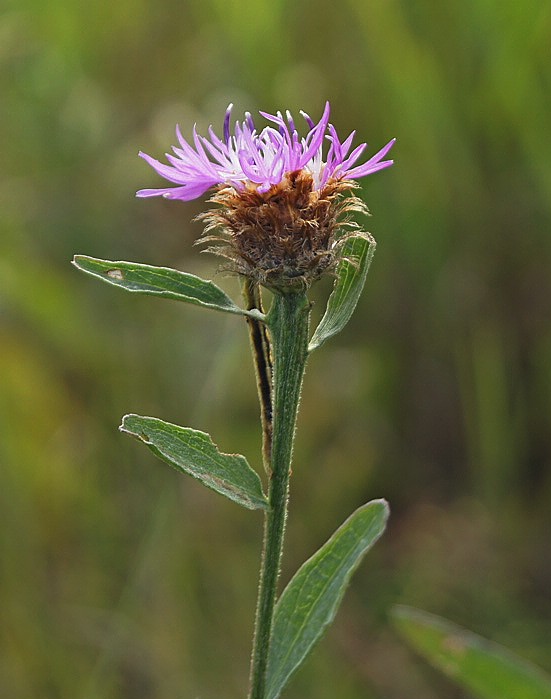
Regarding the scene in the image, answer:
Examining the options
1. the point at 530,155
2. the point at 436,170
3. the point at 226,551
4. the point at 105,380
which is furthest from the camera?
the point at 436,170

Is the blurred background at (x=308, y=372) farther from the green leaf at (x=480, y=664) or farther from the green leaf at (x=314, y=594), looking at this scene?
the green leaf at (x=314, y=594)

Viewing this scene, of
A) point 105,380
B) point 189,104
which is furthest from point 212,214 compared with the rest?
point 189,104

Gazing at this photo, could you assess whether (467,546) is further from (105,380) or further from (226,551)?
(105,380)

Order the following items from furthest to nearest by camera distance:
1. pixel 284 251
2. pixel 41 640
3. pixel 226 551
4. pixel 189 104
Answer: pixel 189 104 < pixel 226 551 < pixel 41 640 < pixel 284 251

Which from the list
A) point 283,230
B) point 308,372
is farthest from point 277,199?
point 308,372

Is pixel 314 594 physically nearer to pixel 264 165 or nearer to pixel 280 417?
pixel 280 417

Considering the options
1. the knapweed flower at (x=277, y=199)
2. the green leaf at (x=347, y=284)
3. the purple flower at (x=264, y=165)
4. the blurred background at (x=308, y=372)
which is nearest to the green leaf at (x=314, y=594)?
the green leaf at (x=347, y=284)

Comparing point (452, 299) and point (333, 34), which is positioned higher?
point (333, 34)
